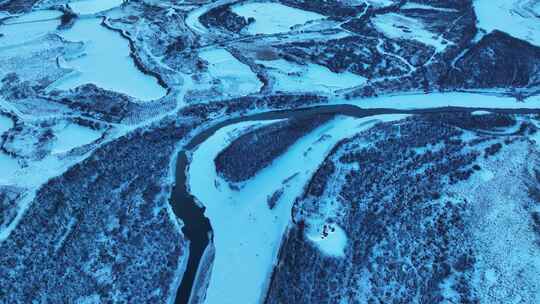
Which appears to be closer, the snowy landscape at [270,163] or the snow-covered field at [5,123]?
the snowy landscape at [270,163]

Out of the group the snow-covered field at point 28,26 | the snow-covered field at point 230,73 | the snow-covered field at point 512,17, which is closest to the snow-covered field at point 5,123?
the snow-covered field at point 28,26

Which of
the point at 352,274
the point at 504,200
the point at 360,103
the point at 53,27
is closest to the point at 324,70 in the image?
the point at 360,103

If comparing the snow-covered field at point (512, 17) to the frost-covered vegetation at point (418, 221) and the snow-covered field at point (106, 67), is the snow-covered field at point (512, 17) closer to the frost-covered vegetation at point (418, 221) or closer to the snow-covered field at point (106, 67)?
the frost-covered vegetation at point (418, 221)

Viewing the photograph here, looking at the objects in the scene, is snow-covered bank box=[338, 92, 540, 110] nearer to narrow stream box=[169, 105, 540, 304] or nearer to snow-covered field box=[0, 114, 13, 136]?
narrow stream box=[169, 105, 540, 304]

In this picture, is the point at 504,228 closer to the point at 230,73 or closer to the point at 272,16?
the point at 230,73

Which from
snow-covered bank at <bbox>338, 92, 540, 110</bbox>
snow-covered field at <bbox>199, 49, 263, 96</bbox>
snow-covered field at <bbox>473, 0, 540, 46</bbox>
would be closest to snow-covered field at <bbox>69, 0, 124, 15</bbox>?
snow-covered field at <bbox>199, 49, 263, 96</bbox>

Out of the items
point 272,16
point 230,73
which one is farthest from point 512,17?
point 230,73

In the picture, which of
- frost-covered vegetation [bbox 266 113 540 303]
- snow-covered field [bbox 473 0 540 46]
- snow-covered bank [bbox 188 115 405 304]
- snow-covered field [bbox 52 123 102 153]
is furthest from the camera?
snow-covered field [bbox 473 0 540 46]
